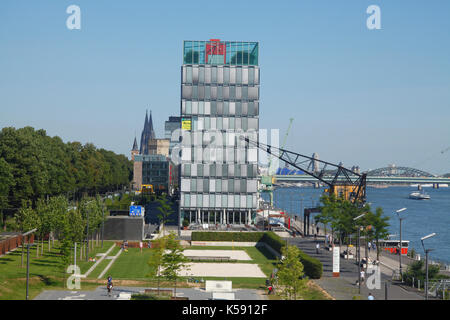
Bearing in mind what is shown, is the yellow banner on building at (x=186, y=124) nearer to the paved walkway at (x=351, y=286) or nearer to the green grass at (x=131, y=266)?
the green grass at (x=131, y=266)

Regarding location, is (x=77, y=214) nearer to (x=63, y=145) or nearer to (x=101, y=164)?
(x=63, y=145)

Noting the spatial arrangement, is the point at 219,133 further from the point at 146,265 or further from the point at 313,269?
the point at 313,269

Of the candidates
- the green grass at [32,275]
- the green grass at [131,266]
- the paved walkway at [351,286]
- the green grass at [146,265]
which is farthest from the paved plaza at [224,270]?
the green grass at [32,275]

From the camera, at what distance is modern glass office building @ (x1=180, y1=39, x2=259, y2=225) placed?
118938 millimetres

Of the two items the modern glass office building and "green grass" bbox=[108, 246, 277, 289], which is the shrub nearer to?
"green grass" bbox=[108, 246, 277, 289]

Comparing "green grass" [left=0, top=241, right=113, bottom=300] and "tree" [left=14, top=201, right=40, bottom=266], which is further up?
"tree" [left=14, top=201, right=40, bottom=266]

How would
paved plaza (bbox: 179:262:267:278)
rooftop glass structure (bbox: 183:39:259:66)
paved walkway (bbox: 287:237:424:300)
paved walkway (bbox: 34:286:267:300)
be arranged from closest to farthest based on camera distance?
paved walkway (bbox: 34:286:267:300) → paved walkway (bbox: 287:237:424:300) → paved plaza (bbox: 179:262:267:278) → rooftop glass structure (bbox: 183:39:259:66)

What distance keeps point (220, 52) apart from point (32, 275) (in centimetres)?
7772

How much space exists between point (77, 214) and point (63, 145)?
222 ft

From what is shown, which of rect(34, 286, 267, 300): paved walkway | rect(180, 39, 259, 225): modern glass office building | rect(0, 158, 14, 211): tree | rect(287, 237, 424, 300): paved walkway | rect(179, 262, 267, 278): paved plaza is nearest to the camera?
rect(34, 286, 267, 300): paved walkway

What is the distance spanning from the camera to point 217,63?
122 meters

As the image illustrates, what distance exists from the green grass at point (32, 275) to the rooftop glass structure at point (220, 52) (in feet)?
205

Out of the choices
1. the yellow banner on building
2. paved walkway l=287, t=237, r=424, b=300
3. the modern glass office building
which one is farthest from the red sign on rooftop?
paved walkway l=287, t=237, r=424, b=300

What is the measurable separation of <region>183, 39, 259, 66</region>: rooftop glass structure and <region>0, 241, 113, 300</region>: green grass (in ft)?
Result: 205
